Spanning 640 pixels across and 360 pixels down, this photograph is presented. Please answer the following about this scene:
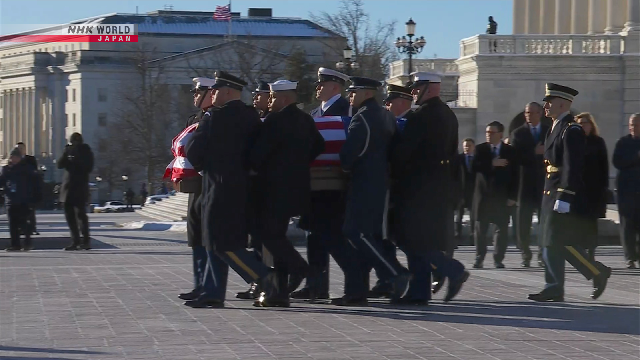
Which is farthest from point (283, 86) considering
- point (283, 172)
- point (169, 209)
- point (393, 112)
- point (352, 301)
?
point (169, 209)

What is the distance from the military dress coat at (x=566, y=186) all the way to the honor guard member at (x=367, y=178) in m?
1.43

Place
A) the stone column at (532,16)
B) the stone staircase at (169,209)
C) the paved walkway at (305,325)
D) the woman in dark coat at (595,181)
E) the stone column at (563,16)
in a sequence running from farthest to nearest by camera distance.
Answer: the stone column at (532,16)
the stone column at (563,16)
the stone staircase at (169,209)
the woman in dark coat at (595,181)
the paved walkway at (305,325)

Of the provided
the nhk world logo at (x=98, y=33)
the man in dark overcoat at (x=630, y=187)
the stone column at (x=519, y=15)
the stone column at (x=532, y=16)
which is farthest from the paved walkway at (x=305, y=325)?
the nhk world logo at (x=98, y=33)

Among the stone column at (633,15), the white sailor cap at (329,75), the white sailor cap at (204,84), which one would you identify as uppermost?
the stone column at (633,15)

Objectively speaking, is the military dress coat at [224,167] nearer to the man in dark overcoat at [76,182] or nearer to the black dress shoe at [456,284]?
the black dress shoe at [456,284]

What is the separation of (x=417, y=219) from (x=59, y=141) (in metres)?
124

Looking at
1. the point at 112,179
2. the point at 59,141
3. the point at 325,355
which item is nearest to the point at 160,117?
the point at 112,179

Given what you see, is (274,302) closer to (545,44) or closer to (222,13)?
(545,44)

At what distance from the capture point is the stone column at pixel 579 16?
191 feet

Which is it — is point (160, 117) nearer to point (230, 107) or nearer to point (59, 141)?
point (59, 141)

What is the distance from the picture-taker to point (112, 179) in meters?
100

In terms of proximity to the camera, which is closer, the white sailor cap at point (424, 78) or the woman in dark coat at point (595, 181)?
the white sailor cap at point (424, 78)

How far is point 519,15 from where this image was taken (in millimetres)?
63438

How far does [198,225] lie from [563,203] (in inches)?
129
